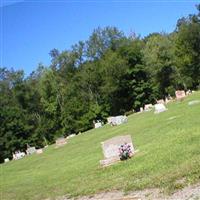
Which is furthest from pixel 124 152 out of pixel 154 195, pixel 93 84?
pixel 93 84

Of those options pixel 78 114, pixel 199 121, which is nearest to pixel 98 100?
pixel 78 114

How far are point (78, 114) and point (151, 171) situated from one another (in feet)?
233

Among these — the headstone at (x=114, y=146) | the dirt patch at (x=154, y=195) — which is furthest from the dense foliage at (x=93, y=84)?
the dirt patch at (x=154, y=195)

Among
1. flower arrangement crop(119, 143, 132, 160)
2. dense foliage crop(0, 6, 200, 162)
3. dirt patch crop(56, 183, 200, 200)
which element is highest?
dense foliage crop(0, 6, 200, 162)

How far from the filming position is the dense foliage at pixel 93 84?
8081 cm

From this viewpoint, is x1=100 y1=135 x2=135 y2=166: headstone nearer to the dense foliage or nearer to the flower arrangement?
the flower arrangement

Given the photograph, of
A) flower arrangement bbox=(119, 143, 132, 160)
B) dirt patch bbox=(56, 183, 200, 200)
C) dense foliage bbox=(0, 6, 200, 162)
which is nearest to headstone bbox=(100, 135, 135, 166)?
flower arrangement bbox=(119, 143, 132, 160)

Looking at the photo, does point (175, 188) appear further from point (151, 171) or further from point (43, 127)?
point (43, 127)

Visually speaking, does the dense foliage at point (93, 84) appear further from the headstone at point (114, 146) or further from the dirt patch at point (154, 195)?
the dirt patch at point (154, 195)

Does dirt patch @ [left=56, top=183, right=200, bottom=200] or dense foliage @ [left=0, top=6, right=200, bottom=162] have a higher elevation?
dense foliage @ [left=0, top=6, right=200, bottom=162]

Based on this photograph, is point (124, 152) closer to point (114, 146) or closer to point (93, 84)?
point (114, 146)

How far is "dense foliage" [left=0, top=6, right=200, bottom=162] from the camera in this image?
265 ft

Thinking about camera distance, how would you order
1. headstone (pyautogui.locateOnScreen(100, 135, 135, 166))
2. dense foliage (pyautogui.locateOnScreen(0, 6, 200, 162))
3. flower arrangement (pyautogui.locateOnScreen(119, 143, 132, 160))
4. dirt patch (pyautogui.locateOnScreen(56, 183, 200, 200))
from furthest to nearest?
1. dense foliage (pyautogui.locateOnScreen(0, 6, 200, 162))
2. headstone (pyautogui.locateOnScreen(100, 135, 135, 166))
3. flower arrangement (pyautogui.locateOnScreen(119, 143, 132, 160))
4. dirt patch (pyautogui.locateOnScreen(56, 183, 200, 200))

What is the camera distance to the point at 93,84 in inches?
3588
